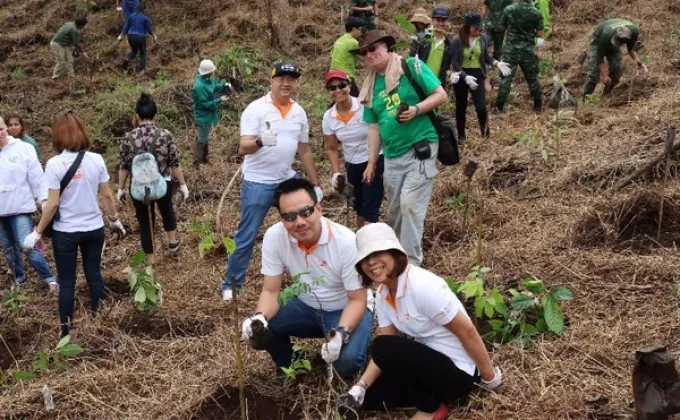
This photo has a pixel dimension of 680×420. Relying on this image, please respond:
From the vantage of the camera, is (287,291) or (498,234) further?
(498,234)

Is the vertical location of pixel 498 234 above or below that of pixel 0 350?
above

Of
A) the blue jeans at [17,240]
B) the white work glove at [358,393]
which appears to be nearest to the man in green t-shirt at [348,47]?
the blue jeans at [17,240]

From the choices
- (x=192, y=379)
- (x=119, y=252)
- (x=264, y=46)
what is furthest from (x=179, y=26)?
(x=192, y=379)

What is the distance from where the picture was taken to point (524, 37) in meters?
7.08

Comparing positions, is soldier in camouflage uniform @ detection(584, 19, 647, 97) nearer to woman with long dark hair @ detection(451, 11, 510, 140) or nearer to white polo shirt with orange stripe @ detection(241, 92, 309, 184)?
woman with long dark hair @ detection(451, 11, 510, 140)

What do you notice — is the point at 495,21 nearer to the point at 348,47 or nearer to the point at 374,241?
the point at 348,47

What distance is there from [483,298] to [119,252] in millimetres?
3607

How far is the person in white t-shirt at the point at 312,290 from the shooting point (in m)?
2.98

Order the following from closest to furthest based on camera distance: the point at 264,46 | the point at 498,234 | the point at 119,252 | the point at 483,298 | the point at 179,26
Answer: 1. the point at 483,298
2. the point at 498,234
3. the point at 119,252
4. the point at 264,46
5. the point at 179,26

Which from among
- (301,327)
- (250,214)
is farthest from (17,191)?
(301,327)

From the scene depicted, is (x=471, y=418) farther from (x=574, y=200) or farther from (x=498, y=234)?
(x=574, y=200)

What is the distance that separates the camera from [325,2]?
12711 mm

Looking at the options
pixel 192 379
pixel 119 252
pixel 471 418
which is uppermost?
pixel 471 418

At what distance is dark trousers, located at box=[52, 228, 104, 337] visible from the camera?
4.06 metres
